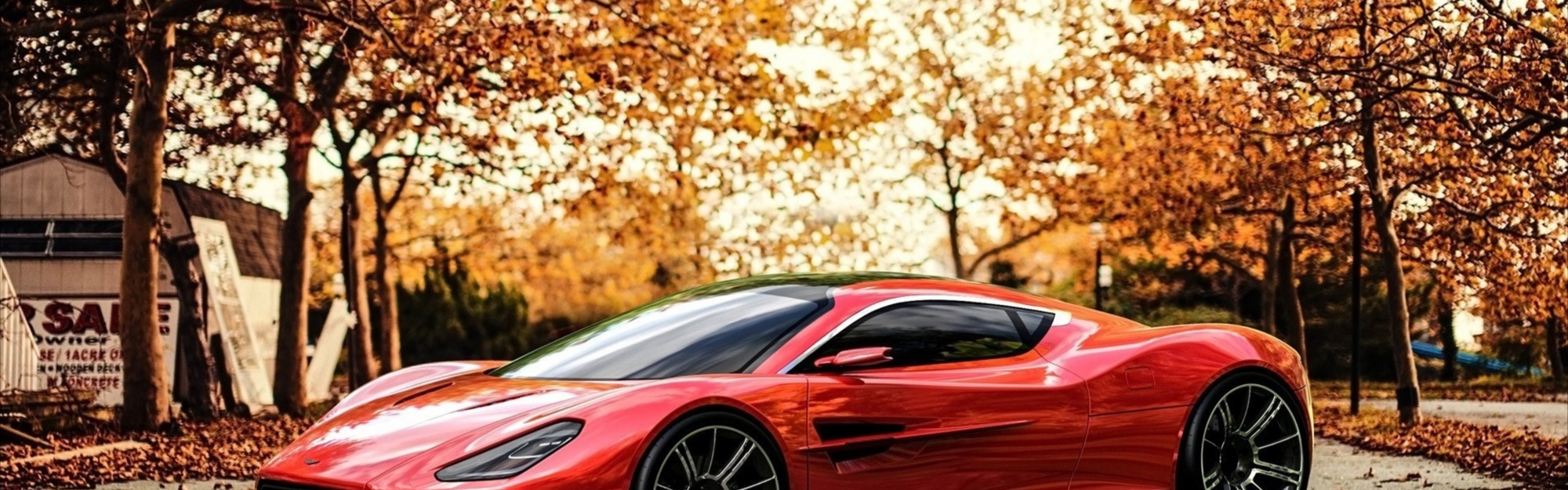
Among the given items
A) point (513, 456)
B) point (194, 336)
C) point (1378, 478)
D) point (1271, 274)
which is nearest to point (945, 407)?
point (513, 456)

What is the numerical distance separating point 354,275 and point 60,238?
4399 millimetres

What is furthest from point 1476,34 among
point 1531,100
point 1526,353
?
point 1526,353

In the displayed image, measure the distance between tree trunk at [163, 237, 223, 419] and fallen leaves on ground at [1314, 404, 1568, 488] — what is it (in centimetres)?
1428

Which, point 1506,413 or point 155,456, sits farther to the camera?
point 1506,413

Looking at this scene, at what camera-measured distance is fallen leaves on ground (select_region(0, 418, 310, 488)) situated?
11.7 m

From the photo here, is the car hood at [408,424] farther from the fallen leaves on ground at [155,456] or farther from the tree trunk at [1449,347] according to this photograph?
the tree trunk at [1449,347]

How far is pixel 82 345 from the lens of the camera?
77.6ft

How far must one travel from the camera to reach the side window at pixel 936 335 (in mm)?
6590

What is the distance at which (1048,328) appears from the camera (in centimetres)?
739

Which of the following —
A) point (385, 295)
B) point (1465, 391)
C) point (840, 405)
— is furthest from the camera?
point (1465, 391)

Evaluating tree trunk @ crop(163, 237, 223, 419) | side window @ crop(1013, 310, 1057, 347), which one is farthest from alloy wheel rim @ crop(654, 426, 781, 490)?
tree trunk @ crop(163, 237, 223, 419)

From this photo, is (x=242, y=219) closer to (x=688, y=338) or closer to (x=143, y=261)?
(x=143, y=261)

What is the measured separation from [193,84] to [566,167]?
561 centimetres

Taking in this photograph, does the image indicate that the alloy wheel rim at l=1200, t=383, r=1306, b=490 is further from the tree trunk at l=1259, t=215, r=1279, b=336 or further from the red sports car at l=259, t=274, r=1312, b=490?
the tree trunk at l=1259, t=215, r=1279, b=336
